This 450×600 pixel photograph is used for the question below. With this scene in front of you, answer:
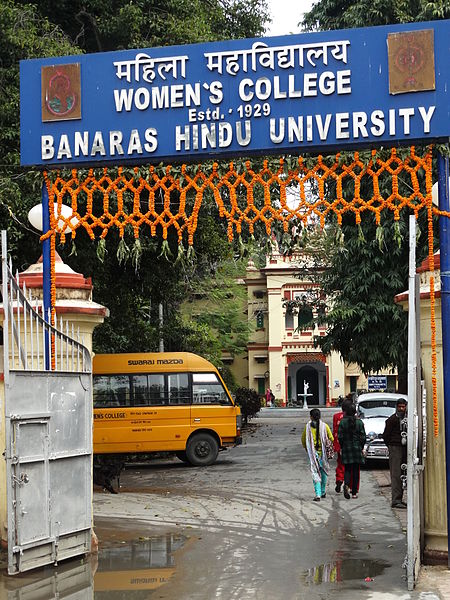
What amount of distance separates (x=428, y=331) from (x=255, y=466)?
13.5 m

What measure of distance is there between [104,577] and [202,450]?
13.7 metres

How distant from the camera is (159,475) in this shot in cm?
2184

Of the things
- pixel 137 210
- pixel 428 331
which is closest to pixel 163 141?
pixel 137 210

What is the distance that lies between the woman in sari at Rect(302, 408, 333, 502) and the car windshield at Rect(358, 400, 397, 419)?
6.48 metres

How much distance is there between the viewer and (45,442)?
9602 millimetres

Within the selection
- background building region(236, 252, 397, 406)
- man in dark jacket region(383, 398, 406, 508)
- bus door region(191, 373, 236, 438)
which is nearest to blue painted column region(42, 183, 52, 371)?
man in dark jacket region(383, 398, 406, 508)

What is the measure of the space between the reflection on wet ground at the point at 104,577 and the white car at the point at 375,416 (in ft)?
33.7

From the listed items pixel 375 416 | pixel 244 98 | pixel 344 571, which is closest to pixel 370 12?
pixel 375 416

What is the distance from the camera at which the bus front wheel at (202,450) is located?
2327cm

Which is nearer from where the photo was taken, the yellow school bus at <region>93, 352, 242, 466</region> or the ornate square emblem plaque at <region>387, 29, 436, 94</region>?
the ornate square emblem plaque at <region>387, 29, 436, 94</region>

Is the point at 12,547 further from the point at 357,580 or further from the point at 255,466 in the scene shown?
the point at 255,466

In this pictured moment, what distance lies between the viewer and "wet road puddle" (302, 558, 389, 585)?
9.46 m

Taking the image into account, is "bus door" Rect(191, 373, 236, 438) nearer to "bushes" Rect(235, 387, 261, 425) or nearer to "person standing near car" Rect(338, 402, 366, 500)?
"person standing near car" Rect(338, 402, 366, 500)

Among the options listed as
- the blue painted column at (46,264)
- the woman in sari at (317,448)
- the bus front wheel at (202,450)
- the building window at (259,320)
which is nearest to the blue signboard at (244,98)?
the blue painted column at (46,264)
